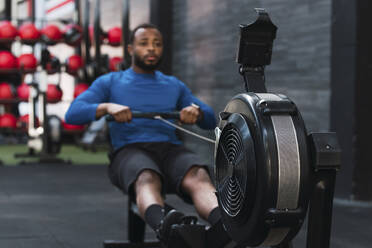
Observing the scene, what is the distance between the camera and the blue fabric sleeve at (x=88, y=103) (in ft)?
8.97

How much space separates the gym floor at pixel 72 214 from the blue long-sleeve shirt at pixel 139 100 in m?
0.63

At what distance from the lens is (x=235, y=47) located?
626 cm

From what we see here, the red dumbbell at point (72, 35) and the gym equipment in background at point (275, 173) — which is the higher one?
the red dumbbell at point (72, 35)

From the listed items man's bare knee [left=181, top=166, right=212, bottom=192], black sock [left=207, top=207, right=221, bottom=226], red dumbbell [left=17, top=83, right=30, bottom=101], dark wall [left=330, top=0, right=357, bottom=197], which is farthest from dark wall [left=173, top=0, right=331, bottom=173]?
red dumbbell [left=17, top=83, right=30, bottom=101]

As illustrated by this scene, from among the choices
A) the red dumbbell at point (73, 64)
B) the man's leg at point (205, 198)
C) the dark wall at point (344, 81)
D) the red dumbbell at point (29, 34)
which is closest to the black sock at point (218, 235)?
the man's leg at point (205, 198)

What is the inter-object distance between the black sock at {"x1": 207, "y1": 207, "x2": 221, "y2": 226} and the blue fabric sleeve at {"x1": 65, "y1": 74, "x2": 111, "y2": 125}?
633 mm

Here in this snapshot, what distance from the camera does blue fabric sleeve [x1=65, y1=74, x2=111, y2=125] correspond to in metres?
2.73

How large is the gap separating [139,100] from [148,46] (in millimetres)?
236

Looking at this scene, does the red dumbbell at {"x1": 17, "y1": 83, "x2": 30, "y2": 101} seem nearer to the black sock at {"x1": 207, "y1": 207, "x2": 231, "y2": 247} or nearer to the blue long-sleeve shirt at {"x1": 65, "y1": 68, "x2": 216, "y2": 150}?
the blue long-sleeve shirt at {"x1": 65, "y1": 68, "x2": 216, "y2": 150}

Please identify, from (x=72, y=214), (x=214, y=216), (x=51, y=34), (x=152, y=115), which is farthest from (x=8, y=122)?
(x=214, y=216)

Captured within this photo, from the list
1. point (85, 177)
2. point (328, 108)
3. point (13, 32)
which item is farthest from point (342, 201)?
point (13, 32)

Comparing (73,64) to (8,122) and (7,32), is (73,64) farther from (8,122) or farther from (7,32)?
(8,122)

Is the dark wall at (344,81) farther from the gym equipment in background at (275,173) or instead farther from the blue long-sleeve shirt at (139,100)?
the gym equipment in background at (275,173)

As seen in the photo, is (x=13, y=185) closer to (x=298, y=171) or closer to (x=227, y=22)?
(x=227, y=22)
